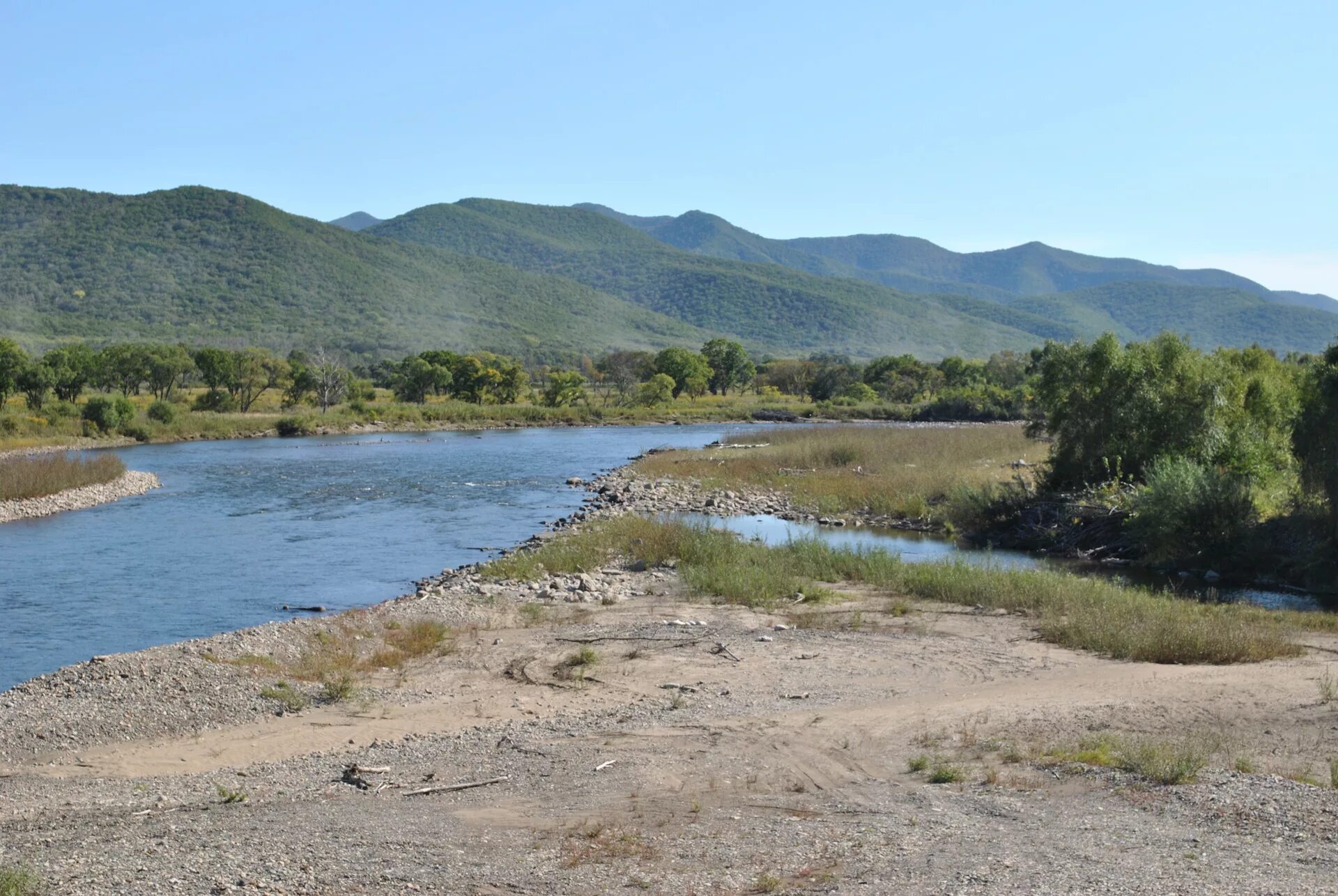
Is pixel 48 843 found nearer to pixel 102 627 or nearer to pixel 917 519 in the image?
pixel 102 627

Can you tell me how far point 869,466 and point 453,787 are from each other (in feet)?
115

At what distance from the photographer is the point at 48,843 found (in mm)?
8391

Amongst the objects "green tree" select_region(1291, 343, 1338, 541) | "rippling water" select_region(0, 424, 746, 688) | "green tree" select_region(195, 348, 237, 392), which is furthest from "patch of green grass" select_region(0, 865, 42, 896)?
"green tree" select_region(195, 348, 237, 392)

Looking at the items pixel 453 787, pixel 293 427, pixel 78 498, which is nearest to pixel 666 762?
pixel 453 787

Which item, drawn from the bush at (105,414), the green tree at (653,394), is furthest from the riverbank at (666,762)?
the green tree at (653,394)

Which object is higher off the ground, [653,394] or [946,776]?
[653,394]

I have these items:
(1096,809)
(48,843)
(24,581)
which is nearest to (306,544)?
(24,581)

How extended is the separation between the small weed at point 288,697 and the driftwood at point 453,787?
403 cm

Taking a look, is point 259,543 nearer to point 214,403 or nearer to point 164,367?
point 214,403

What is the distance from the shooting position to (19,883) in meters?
7.20

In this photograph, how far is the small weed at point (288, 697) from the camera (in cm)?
1328

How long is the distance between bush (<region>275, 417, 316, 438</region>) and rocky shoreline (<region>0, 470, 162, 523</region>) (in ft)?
111

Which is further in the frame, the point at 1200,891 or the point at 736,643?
the point at 736,643

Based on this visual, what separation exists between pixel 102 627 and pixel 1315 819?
18.4 metres
